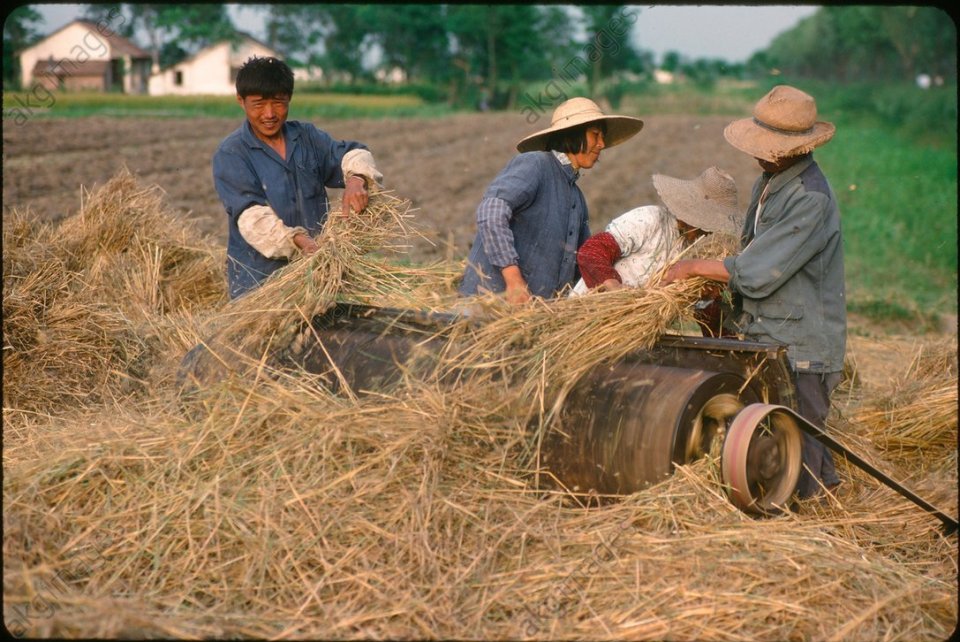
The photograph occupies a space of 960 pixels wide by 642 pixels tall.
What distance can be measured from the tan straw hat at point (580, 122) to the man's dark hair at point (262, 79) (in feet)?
4.11

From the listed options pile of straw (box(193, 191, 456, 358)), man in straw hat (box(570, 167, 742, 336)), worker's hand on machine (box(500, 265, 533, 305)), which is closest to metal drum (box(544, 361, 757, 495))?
worker's hand on machine (box(500, 265, 533, 305))

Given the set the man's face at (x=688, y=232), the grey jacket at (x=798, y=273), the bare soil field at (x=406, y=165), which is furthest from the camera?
the bare soil field at (x=406, y=165)

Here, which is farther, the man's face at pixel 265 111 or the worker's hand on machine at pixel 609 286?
the man's face at pixel 265 111

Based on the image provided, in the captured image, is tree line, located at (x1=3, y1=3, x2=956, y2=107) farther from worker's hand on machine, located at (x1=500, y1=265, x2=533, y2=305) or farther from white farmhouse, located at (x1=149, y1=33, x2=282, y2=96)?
worker's hand on machine, located at (x1=500, y1=265, x2=533, y2=305)

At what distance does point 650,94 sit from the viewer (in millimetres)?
58469

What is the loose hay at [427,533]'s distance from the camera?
3.11 metres

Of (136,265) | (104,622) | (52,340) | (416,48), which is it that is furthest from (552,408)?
(416,48)

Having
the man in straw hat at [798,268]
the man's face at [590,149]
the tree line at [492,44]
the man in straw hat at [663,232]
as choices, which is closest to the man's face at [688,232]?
the man in straw hat at [663,232]

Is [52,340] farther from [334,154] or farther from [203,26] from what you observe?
[203,26]

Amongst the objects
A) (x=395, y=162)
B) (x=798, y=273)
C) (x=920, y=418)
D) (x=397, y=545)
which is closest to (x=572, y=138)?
(x=798, y=273)

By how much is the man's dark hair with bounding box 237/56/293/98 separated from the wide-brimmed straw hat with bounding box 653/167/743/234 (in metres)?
1.95

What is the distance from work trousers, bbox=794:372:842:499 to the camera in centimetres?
414

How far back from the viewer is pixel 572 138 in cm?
486

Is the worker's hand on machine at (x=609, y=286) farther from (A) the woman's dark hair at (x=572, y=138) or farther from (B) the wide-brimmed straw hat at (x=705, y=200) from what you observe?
(A) the woman's dark hair at (x=572, y=138)
